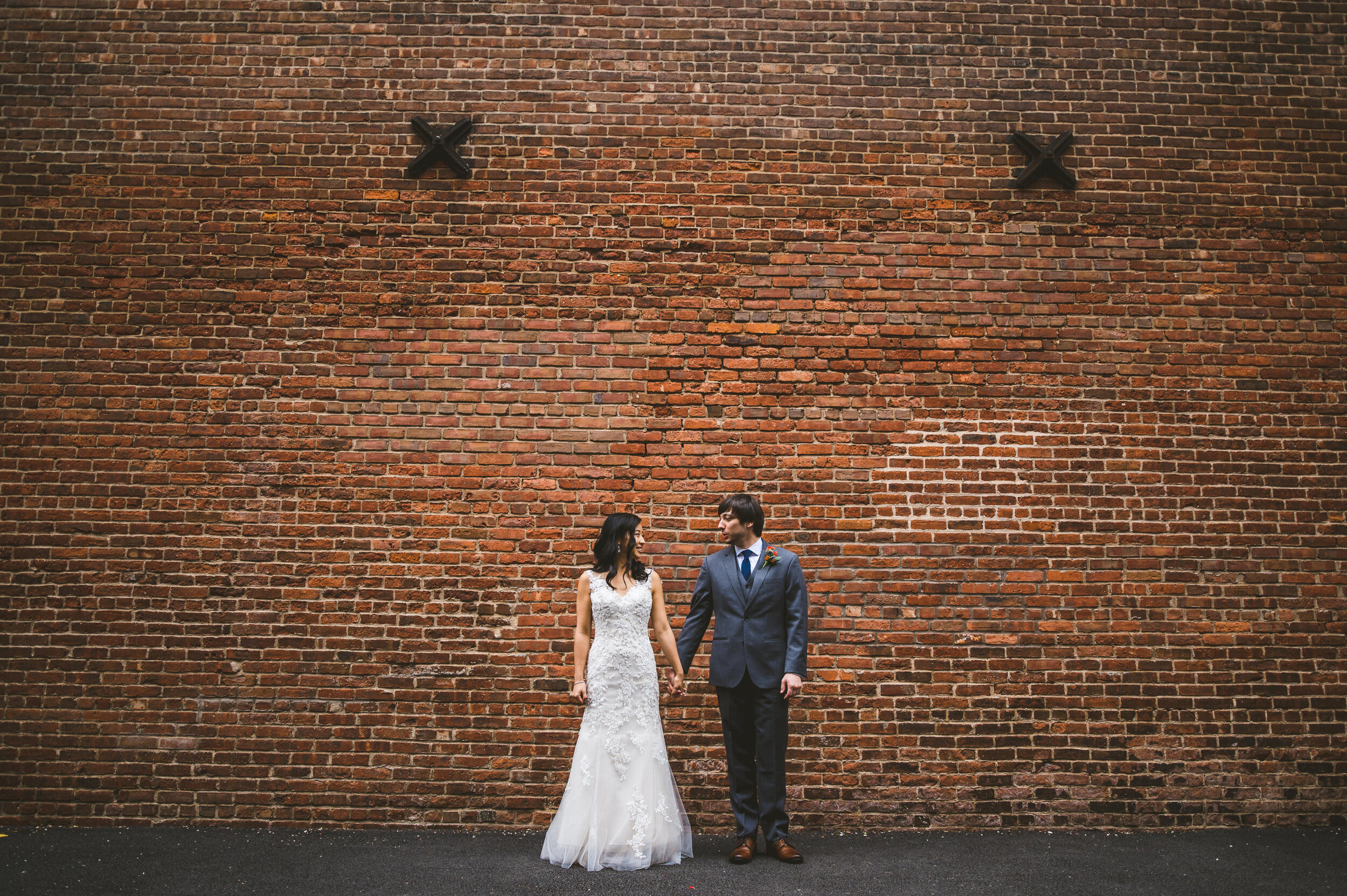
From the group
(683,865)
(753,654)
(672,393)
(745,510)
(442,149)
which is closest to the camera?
(683,865)

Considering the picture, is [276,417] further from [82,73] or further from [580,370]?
[82,73]

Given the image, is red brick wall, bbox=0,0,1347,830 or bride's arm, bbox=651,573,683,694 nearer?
bride's arm, bbox=651,573,683,694

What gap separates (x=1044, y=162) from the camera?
544 centimetres

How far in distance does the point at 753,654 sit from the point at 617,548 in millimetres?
975

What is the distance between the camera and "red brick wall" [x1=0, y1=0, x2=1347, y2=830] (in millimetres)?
4977

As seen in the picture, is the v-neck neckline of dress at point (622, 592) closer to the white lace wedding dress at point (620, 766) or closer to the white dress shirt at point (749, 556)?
the white lace wedding dress at point (620, 766)

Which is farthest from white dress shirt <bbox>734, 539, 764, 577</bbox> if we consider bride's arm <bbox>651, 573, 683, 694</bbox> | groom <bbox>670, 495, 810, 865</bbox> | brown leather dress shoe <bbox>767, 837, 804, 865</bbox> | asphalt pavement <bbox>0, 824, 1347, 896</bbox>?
asphalt pavement <bbox>0, 824, 1347, 896</bbox>

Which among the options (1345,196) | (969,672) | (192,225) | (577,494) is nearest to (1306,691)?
(969,672)

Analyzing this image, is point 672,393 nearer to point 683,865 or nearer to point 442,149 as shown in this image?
point 442,149

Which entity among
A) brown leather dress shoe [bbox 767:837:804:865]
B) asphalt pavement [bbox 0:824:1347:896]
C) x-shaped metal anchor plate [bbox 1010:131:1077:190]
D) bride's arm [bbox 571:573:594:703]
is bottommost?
asphalt pavement [bbox 0:824:1347:896]

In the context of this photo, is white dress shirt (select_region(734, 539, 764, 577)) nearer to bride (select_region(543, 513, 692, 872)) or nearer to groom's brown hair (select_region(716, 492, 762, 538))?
groom's brown hair (select_region(716, 492, 762, 538))

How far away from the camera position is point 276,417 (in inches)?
206

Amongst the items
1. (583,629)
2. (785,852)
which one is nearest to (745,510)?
(583,629)

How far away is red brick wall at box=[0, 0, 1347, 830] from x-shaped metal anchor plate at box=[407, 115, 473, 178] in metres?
0.10
